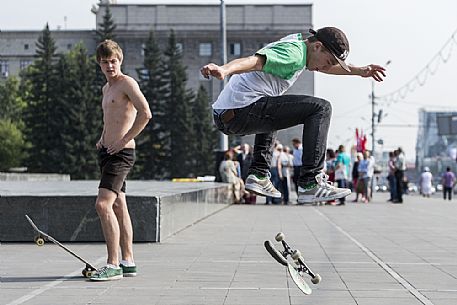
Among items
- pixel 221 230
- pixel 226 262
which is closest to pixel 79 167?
pixel 221 230

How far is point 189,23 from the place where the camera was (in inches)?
3770

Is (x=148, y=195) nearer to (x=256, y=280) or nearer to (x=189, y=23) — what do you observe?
(x=256, y=280)

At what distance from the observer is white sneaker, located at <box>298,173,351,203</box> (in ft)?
20.9

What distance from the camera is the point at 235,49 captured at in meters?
97.3

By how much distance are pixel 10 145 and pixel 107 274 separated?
74.7 meters

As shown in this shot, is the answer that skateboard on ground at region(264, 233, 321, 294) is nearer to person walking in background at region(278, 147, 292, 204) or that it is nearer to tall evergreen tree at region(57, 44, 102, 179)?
person walking in background at region(278, 147, 292, 204)

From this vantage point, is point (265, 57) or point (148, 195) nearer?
point (265, 57)

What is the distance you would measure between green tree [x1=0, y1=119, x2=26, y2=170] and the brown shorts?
233ft

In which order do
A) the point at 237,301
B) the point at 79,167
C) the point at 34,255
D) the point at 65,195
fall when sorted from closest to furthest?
the point at 237,301 < the point at 34,255 < the point at 65,195 < the point at 79,167

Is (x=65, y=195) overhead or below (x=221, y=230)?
overhead

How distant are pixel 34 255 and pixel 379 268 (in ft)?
13.3

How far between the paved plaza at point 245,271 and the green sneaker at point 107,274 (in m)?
0.10

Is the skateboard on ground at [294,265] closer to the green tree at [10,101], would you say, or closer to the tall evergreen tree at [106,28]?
the tall evergreen tree at [106,28]

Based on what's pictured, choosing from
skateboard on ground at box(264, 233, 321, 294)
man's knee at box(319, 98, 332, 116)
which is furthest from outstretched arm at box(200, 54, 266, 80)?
skateboard on ground at box(264, 233, 321, 294)
